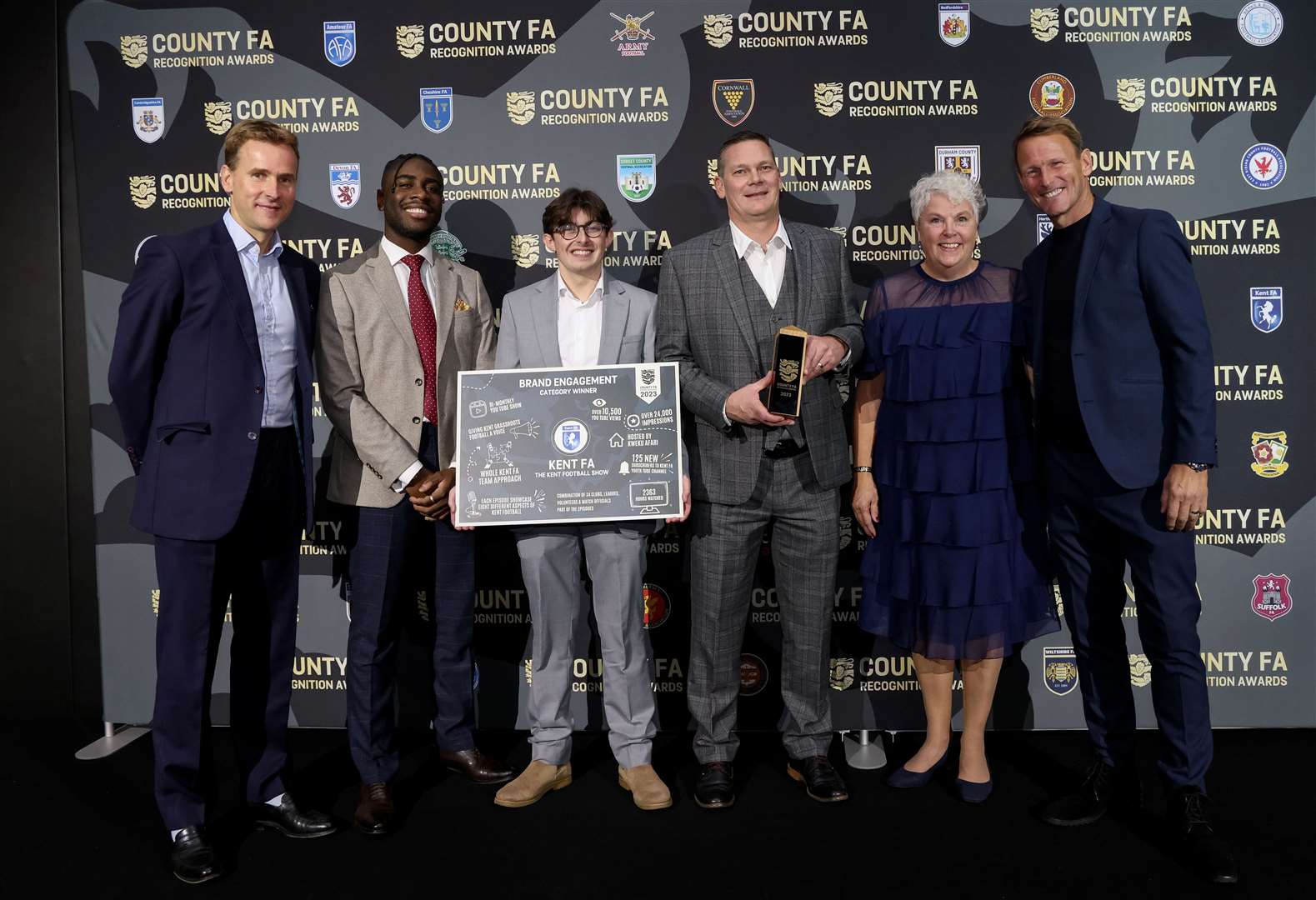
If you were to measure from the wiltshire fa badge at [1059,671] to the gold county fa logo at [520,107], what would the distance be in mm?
3039

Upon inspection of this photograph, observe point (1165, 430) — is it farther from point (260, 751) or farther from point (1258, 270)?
point (260, 751)

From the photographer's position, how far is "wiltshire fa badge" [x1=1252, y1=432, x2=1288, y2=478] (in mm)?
3504

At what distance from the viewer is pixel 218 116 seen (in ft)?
11.8

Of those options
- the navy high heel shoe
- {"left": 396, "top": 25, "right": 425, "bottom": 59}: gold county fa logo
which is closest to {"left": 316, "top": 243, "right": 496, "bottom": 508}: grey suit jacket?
{"left": 396, "top": 25, "right": 425, "bottom": 59}: gold county fa logo

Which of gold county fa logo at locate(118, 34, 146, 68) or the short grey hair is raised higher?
gold county fa logo at locate(118, 34, 146, 68)

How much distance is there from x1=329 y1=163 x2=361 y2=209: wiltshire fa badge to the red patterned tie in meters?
0.88

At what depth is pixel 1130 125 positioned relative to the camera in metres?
3.47

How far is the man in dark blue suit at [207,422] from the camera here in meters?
2.49

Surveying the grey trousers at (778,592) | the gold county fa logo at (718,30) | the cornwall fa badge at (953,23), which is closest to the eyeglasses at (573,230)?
the grey trousers at (778,592)

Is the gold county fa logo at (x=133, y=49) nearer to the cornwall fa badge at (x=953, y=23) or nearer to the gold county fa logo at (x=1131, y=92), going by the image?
the cornwall fa badge at (x=953, y=23)

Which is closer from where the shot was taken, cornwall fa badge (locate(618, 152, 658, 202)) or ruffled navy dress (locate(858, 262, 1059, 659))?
ruffled navy dress (locate(858, 262, 1059, 659))

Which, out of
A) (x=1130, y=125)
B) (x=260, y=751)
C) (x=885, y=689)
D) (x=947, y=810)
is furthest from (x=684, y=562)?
(x=1130, y=125)

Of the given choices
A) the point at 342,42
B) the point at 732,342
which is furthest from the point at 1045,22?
the point at 342,42

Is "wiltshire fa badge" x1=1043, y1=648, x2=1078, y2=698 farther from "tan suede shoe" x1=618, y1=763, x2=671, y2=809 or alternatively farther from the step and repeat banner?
"tan suede shoe" x1=618, y1=763, x2=671, y2=809
